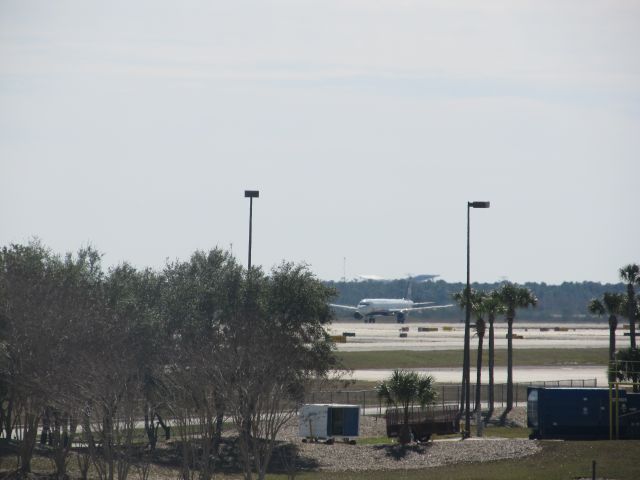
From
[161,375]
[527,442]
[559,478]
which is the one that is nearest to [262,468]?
[161,375]

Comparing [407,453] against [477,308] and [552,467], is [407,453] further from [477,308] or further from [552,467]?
[477,308]

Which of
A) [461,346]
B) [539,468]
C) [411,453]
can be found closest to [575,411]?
[411,453]

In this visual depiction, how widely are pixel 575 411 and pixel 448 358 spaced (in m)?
58.8

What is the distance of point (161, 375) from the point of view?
4131cm

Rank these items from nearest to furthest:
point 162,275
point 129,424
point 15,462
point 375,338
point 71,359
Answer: point 129,424, point 71,359, point 15,462, point 162,275, point 375,338

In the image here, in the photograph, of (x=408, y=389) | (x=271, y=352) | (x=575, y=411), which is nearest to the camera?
(x=271, y=352)

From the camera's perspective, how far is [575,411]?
53156 mm

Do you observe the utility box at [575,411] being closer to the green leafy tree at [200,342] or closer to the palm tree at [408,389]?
the palm tree at [408,389]

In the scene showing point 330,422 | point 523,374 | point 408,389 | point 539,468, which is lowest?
point 539,468

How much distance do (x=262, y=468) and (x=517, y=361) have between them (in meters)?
78.6

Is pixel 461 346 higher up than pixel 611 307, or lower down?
lower down

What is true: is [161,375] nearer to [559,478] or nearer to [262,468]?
[262,468]

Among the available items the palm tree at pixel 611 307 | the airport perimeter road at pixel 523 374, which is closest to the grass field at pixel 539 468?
the palm tree at pixel 611 307

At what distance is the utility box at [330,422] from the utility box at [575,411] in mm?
9194
